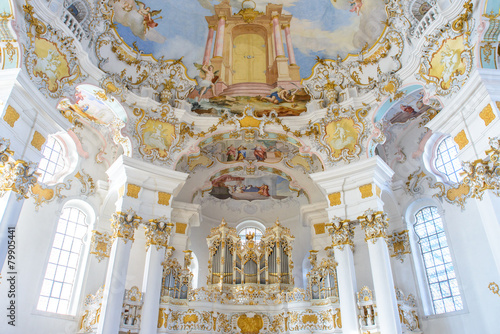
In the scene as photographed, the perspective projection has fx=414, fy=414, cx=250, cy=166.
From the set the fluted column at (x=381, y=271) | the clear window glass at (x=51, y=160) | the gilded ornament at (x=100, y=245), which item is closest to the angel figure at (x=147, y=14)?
the clear window glass at (x=51, y=160)

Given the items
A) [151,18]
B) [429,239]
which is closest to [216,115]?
[151,18]

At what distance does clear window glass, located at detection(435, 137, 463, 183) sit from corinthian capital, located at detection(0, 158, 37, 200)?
492 inches

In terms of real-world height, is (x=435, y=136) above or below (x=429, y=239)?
above

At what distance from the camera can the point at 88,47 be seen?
13.1 meters

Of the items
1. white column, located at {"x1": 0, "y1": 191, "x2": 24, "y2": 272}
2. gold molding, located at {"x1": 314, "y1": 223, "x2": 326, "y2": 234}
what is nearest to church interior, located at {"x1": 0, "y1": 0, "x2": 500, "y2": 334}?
white column, located at {"x1": 0, "y1": 191, "x2": 24, "y2": 272}

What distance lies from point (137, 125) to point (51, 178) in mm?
3473

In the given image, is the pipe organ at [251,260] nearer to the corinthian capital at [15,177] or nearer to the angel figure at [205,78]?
the angel figure at [205,78]

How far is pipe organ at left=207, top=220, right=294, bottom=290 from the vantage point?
561 inches

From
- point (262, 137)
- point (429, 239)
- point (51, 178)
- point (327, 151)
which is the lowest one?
point (429, 239)

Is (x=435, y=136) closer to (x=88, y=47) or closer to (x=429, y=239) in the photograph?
(x=429, y=239)

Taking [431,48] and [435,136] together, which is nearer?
[431,48]

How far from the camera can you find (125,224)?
39.6 feet

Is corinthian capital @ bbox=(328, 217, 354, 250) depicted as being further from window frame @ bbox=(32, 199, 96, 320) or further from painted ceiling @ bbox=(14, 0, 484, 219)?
window frame @ bbox=(32, 199, 96, 320)

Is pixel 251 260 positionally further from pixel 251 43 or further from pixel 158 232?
pixel 251 43
